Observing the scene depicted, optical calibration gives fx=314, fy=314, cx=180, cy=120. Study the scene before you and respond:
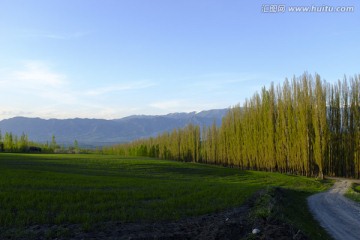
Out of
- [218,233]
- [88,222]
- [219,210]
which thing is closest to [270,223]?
[218,233]

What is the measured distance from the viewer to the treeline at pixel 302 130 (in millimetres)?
51312

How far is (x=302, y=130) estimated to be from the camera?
54.2m

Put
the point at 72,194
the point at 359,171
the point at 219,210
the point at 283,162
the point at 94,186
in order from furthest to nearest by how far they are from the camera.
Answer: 1. the point at 283,162
2. the point at 359,171
3. the point at 94,186
4. the point at 72,194
5. the point at 219,210

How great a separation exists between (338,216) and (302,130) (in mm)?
37441

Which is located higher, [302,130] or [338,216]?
[302,130]

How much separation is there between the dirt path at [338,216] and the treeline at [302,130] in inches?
1040

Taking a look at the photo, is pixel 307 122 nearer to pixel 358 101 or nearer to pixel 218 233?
pixel 358 101

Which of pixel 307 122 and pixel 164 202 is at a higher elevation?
pixel 307 122

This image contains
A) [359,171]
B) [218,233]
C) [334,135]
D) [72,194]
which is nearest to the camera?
[218,233]

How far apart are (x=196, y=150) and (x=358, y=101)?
54.0m

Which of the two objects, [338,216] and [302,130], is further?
[302,130]

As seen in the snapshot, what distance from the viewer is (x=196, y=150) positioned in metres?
98.8

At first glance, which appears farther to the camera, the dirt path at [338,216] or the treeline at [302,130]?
the treeline at [302,130]

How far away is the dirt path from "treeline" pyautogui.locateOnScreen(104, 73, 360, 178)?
26428 mm
